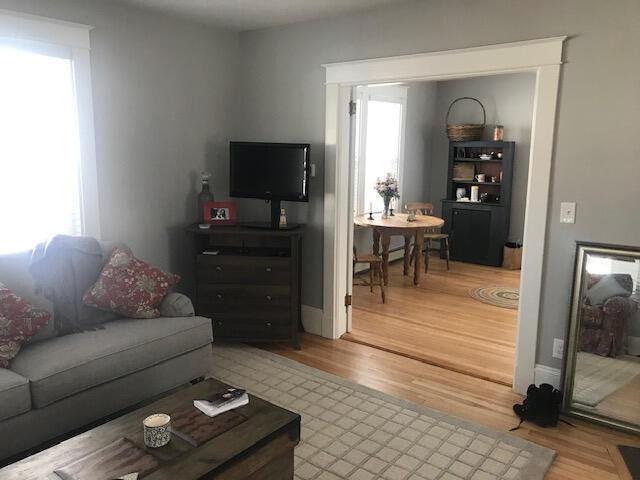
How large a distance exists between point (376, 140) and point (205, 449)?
503cm

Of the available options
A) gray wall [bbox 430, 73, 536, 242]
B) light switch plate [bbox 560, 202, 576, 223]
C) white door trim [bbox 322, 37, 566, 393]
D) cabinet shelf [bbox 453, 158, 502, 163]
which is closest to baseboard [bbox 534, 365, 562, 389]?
white door trim [bbox 322, 37, 566, 393]

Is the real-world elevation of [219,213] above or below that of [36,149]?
below

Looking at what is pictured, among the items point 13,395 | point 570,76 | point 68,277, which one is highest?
point 570,76

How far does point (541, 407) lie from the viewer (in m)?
2.95

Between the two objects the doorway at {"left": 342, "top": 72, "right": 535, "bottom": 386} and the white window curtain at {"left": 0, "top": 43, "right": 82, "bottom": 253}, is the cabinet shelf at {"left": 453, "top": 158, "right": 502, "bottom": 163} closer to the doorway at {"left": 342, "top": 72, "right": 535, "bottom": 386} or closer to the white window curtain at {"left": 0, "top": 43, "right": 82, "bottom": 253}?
the doorway at {"left": 342, "top": 72, "right": 535, "bottom": 386}

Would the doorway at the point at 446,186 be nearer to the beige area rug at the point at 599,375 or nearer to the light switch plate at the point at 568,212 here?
the beige area rug at the point at 599,375

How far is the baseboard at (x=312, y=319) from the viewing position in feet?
14.0

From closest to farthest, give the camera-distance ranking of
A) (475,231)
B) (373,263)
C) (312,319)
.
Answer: (312,319), (373,263), (475,231)

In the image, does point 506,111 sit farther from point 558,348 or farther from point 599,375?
point 599,375

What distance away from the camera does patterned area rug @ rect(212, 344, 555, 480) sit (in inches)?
98.2

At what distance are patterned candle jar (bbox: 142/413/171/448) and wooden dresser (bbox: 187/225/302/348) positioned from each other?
77.6 inches

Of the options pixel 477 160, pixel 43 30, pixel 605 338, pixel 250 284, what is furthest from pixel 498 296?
pixel 43 30

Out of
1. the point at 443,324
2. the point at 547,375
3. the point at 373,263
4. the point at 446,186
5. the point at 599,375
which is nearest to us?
the point at 599,375

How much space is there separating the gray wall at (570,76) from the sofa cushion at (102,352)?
2171mm
